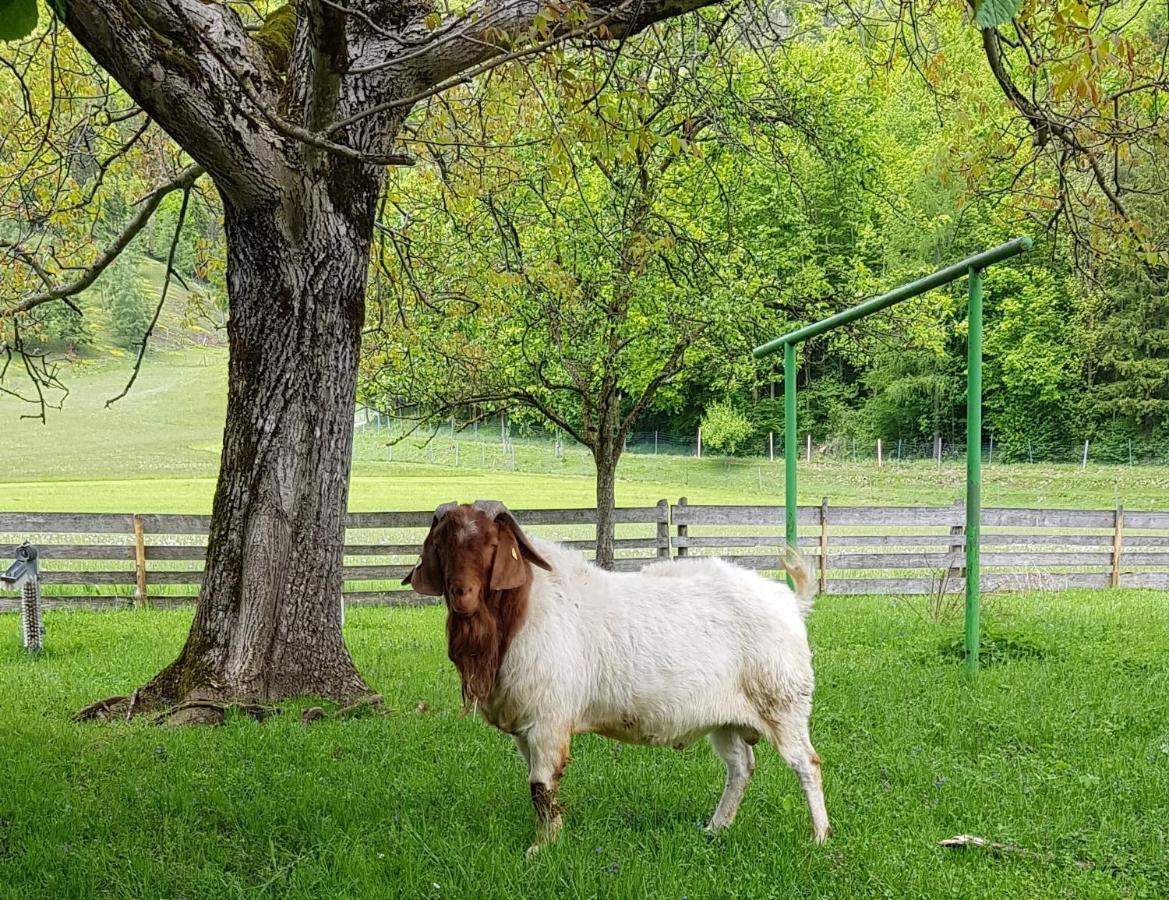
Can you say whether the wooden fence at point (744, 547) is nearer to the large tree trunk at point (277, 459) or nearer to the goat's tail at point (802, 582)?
the large tree trunk at point (277, 459)

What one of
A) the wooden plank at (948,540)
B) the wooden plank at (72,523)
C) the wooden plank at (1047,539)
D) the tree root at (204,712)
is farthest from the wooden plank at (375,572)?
the wooden plank at (1047,539)

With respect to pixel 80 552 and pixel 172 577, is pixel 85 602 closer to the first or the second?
pixel 80 552

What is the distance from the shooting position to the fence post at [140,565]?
459 inches

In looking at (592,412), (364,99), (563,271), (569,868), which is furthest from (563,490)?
(569,868)

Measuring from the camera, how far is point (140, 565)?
38.8ft

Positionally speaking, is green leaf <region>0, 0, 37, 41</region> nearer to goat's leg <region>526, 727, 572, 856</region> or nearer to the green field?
goat's leg <region>526, 727, 572, 856</region>

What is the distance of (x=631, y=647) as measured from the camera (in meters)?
3.87

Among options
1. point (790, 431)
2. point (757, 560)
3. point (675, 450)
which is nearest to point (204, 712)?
point (790, 431)

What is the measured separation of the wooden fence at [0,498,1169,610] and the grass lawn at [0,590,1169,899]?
16.7ft

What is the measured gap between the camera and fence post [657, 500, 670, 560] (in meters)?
13.1

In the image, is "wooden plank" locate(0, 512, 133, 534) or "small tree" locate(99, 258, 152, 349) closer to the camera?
"wooden plank" locate(0, 512, 133, 534)

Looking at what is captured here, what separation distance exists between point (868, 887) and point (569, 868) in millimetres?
1199

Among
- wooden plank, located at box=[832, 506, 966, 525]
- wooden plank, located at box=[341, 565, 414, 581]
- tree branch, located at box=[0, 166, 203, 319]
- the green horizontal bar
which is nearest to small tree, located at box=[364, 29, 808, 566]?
wooden plank, located at box=[341, 565, 414, 581]

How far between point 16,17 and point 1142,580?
17.0 m
